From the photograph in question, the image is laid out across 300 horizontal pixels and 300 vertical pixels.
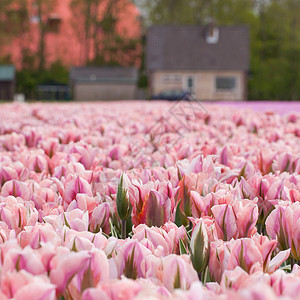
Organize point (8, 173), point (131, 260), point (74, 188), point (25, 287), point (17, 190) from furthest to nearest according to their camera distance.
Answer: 1. point (8, 173)
2. point (17, 190)
3. point (74, 188)
4. point (131, 260)
5. point (25, 287)

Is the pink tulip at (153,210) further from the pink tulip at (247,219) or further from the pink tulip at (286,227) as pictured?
the pink tulip at (286,227)

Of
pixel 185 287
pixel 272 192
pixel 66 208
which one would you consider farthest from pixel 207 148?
pixel 185 287

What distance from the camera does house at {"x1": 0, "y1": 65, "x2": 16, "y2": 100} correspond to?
61.3 m

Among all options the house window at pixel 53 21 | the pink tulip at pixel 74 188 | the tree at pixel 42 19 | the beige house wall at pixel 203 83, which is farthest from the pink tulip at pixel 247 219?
the house window at pixel 53 21

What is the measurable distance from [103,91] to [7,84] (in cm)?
1219

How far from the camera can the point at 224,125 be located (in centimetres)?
691

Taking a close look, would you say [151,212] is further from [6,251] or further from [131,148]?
[131,148]

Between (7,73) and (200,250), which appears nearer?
(200,250)

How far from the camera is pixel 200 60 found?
5497 cm

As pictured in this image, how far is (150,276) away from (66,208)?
3.32 ft

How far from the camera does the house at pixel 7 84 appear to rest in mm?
61259

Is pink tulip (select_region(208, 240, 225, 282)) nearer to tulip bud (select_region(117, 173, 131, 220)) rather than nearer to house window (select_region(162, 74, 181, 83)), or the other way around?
tulip bud (select_region(117, 173, 131, 220))

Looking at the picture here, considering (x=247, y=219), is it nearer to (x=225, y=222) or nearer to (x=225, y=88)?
(x=225, y=222)

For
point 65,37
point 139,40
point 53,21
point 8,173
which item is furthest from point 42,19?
point 8,173
